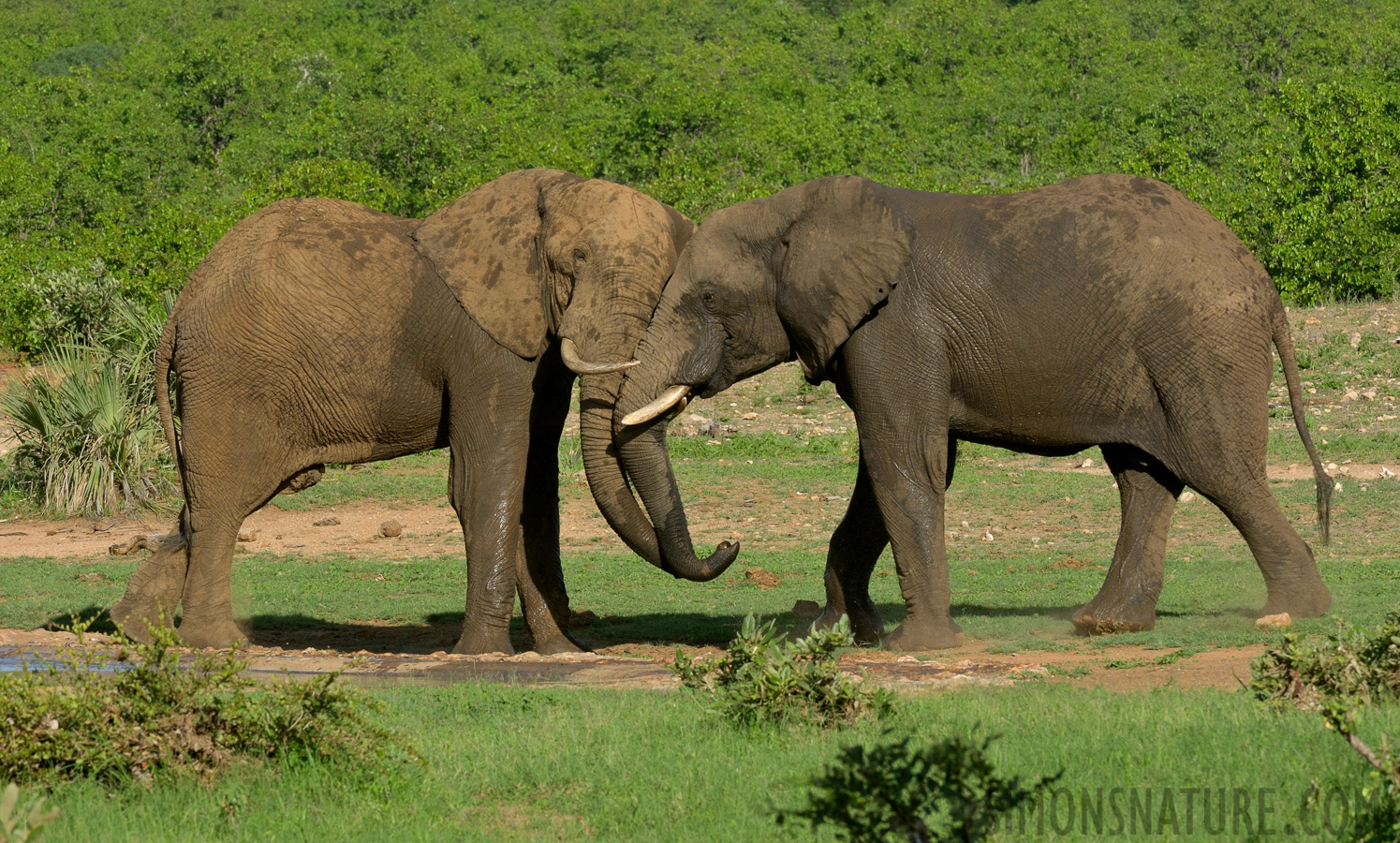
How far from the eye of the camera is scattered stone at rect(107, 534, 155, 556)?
1457cm

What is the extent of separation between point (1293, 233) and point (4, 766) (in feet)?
80.6

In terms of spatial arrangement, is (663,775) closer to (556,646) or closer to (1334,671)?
(1334,671)

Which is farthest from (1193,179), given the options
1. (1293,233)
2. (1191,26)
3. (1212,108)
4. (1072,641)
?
(1191,26)

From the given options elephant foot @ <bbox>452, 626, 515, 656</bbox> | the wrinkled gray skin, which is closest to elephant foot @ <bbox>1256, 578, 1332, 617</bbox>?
the wrinkled gray skin

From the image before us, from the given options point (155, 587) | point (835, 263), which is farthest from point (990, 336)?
point (155, 587)

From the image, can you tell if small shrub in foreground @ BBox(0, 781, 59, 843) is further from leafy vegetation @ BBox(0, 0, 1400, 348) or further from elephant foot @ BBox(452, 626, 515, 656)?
leafy vegetation @ BBox(0, 0, 1400, 348)

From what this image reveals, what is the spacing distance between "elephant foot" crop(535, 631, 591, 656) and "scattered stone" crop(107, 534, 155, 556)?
19.3 ft

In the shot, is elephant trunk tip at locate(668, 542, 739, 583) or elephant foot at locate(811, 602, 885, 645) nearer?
elephant trunk tip at locate(668, 542, 739, 583)

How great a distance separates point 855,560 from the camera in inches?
390

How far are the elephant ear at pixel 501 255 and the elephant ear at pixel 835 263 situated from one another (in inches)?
57.2

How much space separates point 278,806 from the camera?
5570mm

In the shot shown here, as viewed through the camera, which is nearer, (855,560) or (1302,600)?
(1302,600)

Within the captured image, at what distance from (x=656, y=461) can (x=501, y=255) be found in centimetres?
164

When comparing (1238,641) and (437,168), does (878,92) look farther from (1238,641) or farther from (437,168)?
(1238,641)
